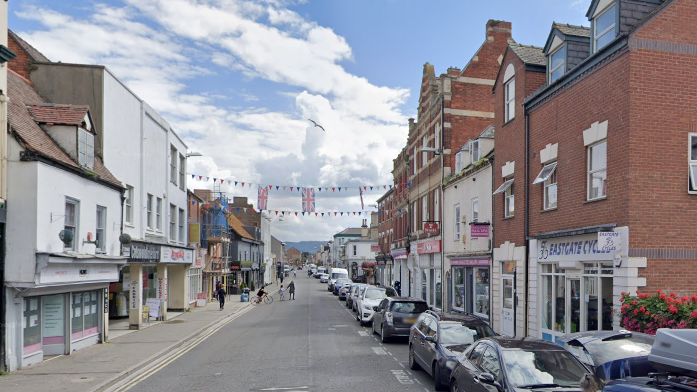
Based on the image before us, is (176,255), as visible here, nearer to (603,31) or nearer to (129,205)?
(129,205)

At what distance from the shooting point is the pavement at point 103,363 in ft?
39.2

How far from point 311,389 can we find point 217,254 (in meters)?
34.6

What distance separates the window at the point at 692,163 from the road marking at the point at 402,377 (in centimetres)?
738

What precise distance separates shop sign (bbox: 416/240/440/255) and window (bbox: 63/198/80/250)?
18.3 metres

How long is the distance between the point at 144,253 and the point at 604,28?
59.0 feet

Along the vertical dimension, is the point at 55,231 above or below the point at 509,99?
below

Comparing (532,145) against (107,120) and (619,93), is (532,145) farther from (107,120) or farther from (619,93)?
Result: (107,120)

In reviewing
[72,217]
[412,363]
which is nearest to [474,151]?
[412,363]

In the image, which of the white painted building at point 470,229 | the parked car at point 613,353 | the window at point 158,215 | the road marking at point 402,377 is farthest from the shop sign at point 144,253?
the parked car at point 613,353

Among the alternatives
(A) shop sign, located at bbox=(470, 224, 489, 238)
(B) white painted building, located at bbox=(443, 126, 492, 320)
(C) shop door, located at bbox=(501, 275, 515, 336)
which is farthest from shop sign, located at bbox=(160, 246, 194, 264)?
(C) shop door, located at bbox=(501, 275, 515, 336)

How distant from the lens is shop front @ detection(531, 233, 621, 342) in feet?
42.7

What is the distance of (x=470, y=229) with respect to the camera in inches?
917

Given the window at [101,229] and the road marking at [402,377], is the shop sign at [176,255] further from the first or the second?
the road marking at [402,377]

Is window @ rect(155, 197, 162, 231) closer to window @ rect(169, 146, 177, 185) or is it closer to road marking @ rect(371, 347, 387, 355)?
window @ rect(169, 146, 177, 185)
